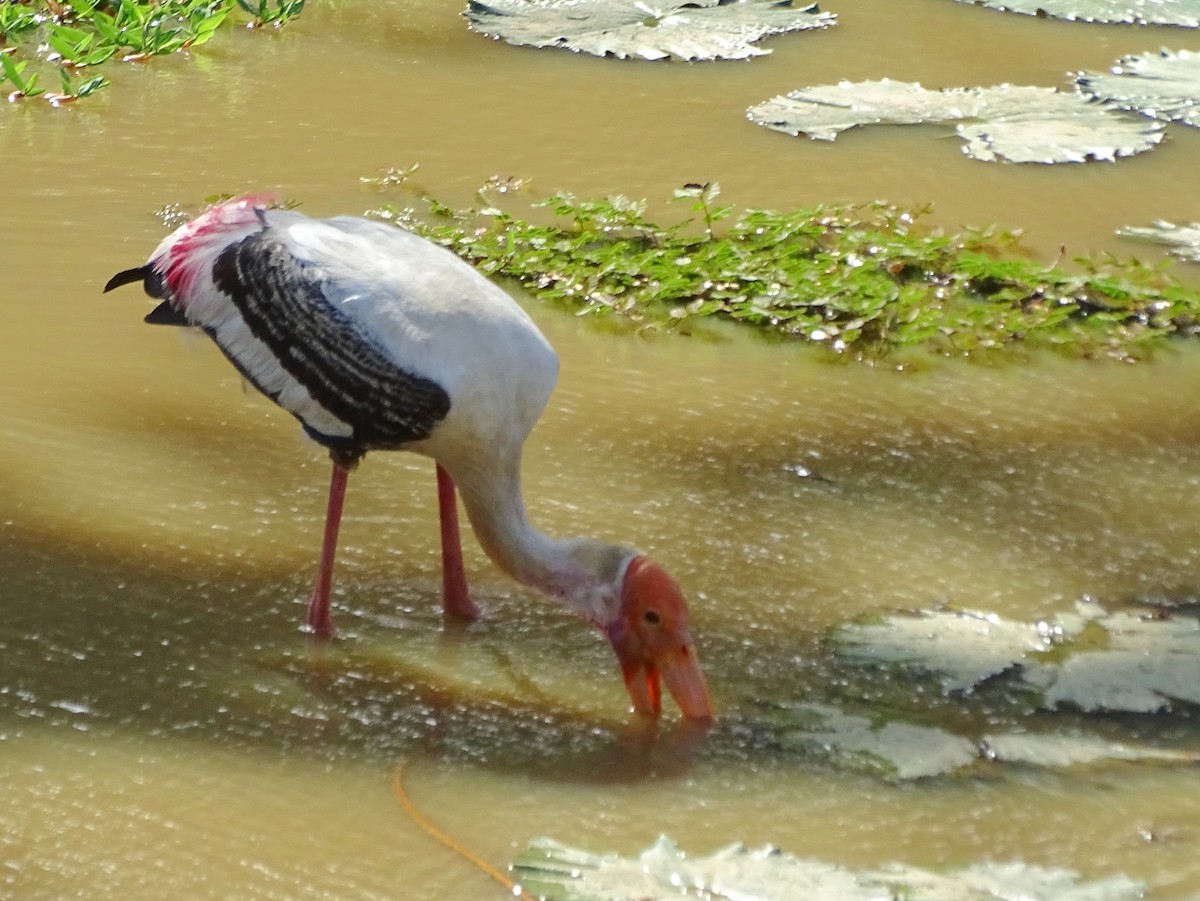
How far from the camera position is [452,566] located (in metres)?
3.75

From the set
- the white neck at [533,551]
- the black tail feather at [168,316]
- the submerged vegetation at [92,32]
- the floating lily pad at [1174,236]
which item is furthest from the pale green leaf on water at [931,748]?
the submerged vegetation at [92,32]

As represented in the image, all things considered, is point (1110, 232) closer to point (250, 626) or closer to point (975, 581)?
point (975, 581)

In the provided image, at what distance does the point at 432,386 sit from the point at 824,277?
229 cm

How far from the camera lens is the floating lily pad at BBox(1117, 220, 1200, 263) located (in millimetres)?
5730

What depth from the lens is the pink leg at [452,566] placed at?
3715 mm

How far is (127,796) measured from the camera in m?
3.01

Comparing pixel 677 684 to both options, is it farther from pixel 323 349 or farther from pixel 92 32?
pixel 92 32

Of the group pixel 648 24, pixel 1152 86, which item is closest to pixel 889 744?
pixel 1152 86

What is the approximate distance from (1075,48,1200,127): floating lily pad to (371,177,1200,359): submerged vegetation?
150cm

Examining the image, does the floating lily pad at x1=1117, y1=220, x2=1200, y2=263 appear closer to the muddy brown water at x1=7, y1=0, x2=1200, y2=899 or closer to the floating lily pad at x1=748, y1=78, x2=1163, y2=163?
the muddy brown water at x1=7, y1=0, x2=1200, y2=899

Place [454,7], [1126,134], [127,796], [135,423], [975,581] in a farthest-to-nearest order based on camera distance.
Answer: [454,7] < [1126,134] < [135,423] < [975,581] < [127,796]

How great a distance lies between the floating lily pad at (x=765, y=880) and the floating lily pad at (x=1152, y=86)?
4.88 meters

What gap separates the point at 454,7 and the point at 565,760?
5927 millimetres

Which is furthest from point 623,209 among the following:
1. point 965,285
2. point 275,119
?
point 275,119
